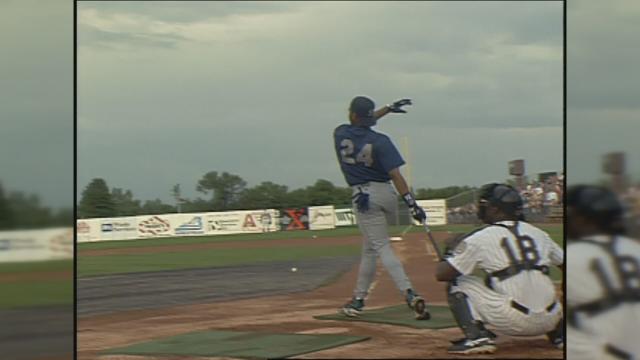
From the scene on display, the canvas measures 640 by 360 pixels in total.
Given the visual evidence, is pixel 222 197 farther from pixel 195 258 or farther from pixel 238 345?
pixel 238 345

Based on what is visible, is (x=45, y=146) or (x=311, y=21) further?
(x=311, y=21)

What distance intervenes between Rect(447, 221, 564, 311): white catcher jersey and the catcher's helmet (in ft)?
4.24

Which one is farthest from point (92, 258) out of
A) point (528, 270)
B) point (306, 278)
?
point (528, 270)

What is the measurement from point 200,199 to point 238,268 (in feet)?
1.91

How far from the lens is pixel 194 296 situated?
594 cm

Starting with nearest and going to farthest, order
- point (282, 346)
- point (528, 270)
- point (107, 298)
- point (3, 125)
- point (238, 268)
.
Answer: point (3, 125)
point (528, 270)
point (282, 346)
point (107, 298)
point (238, 268)

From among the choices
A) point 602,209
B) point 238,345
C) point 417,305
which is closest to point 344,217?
point 417,305

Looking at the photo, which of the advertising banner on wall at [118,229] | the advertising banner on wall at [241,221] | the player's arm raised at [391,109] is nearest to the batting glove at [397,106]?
the player's arm raised at [391,109]

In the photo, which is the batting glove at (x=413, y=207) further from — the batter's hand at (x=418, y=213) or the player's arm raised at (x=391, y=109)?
the player's arm raised at (x=391, y=109)

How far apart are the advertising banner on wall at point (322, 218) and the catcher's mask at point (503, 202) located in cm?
144

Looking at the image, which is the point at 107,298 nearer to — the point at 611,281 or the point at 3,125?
the point at 3,125

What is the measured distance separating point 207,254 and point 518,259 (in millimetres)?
2509

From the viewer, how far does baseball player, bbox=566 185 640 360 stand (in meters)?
2.51

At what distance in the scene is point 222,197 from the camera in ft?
20.0
